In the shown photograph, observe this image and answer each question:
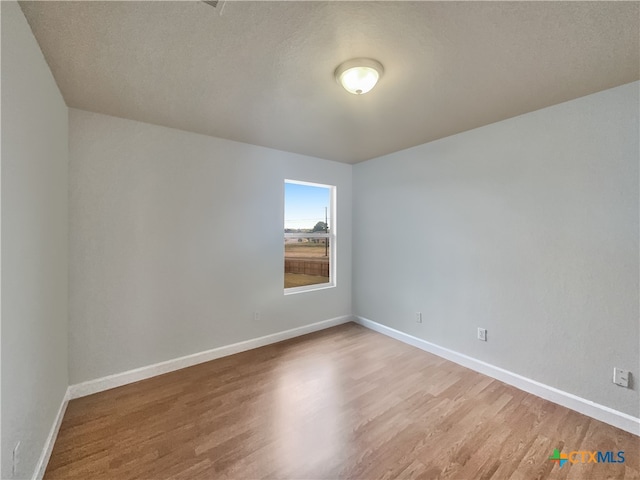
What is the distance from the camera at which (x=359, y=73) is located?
5.37 feet

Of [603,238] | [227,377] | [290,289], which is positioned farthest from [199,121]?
[603,238]

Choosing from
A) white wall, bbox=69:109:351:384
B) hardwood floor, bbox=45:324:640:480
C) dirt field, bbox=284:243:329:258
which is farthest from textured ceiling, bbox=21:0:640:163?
hardwood floor, bbox=45:324:640:480

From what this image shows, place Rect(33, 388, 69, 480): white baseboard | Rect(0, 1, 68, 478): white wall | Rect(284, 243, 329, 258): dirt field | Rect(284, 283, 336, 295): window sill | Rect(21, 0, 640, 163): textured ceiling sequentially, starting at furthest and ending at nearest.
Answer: Rect(284, 243, 329, 258): dirt field < Rect(284, 283, 336, 295): window sill < Rect(33, 388, 69, 480): white baseboard < Rect(21, 0, 640, 163): textured ceiling < Rect(0, 1, 68, 478): white wall

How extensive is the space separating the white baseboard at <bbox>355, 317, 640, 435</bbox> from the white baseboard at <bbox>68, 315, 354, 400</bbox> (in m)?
1.50

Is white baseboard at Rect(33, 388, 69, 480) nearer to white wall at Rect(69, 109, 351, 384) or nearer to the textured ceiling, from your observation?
white wall at Rect(69, 109, 351, 384)

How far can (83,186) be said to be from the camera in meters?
2.21

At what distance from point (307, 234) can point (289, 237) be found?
0.35m

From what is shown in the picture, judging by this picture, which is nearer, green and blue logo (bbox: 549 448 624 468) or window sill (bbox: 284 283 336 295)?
green and blue logo (bbox: 549 448 624 468)

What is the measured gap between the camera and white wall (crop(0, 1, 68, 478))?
113cm

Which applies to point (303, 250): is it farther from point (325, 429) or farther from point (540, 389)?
point (540, 389)

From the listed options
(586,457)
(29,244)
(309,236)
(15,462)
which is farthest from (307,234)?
(586,457)

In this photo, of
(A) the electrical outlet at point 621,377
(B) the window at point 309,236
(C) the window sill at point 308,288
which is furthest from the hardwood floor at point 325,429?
(B) the window at point 309,236

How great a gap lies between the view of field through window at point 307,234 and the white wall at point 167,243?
0.33 metres

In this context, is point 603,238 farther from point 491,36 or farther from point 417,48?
point 417,48
